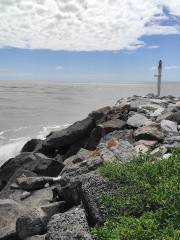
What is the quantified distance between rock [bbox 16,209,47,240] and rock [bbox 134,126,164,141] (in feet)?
15.6

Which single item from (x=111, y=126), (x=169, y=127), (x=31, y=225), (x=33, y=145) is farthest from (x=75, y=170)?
(x=33, y=145)

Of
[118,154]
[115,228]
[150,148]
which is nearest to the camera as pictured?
[115,228]

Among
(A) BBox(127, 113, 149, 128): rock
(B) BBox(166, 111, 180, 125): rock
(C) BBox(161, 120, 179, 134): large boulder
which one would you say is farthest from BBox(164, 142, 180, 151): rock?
(A) BBox(127, 113, 149, 128): rock

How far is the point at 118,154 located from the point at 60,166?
287 centimetres

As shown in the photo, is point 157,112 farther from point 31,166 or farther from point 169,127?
point 31,166

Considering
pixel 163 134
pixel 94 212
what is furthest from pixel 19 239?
pixel 163 134

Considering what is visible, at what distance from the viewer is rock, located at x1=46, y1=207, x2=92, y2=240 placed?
6.16 metres

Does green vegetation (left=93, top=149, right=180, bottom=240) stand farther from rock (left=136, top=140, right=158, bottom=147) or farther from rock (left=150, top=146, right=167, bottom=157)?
rock (left=136, top=140, right=158, bottom=147)

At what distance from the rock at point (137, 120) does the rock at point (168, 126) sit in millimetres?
739

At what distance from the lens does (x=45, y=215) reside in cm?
737

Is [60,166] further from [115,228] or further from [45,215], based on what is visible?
[115,228]

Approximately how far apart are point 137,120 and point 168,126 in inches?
57.3

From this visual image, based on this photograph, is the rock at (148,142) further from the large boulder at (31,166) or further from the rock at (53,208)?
the rock at (53,208)

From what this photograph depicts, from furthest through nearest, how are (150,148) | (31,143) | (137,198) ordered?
1. (31,143)
2. (150,148)
3. (137,198)
